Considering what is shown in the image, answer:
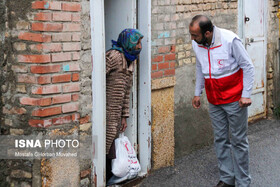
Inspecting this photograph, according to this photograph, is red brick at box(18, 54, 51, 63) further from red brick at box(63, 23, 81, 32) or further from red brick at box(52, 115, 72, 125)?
red brick at box(52, 115, 72, 125)

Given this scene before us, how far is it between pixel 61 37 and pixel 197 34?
50.4 inches

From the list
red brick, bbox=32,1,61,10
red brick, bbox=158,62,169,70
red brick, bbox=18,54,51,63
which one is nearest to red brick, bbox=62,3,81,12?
red brick, bbox=32,1,61,10

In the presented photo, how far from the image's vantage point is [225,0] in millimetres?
7543

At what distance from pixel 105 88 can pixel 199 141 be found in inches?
91.8

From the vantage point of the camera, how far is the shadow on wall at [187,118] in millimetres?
6691

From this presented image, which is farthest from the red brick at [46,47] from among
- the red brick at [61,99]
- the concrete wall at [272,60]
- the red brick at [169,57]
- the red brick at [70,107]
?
the concrete wall at [272,60]

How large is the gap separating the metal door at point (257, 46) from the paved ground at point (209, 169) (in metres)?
1.22

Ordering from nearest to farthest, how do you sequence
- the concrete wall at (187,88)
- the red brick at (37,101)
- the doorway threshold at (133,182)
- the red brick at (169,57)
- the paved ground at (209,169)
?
the red brick at (37,101)
the doorway threshold at (133,182)
the paved ground at (209,169)
the red brick at (169,57)
the concrete wall at (187,88)

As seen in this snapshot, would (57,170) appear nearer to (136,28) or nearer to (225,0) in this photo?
(136,28)

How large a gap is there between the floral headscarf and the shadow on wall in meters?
1.31

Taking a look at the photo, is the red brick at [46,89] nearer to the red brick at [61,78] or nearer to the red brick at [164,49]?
the red brick at [61,78]

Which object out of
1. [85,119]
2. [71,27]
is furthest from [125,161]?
[71,27]

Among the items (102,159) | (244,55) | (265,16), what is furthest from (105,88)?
(265,16)

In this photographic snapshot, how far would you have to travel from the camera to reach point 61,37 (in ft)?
15.2
